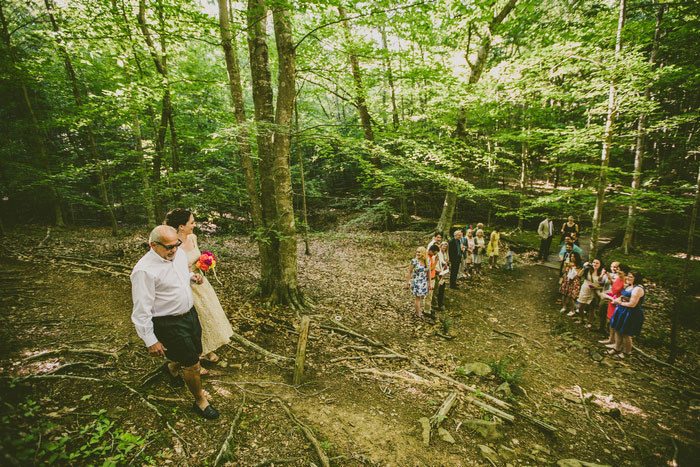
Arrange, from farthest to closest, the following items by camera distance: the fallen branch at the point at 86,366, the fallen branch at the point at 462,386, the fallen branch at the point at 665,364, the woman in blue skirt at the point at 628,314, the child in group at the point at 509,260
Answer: the child in group at the point at 509,260 → the woman in blue skirt at the point at 628,314 → the fallen branch at the point at 665,364 → the fallen branch at the point at 462,386 → the fallen branch at the point at 86,366

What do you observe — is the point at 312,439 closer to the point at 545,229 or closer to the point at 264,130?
the point at 264,130

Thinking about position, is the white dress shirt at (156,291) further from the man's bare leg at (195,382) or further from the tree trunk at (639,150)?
the tree trunk at (639,150)

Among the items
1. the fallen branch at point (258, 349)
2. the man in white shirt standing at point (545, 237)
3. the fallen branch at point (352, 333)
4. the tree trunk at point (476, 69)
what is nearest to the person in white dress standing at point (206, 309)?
the fallen branch at point (258, 349)

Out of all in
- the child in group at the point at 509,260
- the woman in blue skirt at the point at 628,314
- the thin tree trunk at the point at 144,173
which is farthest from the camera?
the child in group at the point at 509,260

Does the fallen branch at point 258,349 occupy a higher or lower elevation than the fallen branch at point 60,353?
Answer: lower

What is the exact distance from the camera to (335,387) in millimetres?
4371

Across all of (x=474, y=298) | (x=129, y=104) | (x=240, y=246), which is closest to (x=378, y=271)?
(x=474, y=298)

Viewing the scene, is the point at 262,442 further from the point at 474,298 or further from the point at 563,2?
the point at 563,2

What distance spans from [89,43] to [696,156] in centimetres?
2586

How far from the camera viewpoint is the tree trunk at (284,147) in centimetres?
568

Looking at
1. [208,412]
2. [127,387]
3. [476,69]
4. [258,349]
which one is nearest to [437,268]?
[258,349]

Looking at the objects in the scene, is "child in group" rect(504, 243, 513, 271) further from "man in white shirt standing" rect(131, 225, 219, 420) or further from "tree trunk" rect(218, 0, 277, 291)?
"man in white shirt standing" rect(131, 225, 219, 420)

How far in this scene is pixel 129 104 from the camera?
7547 millimetres

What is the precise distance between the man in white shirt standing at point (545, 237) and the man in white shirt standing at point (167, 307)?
45.7 ft
